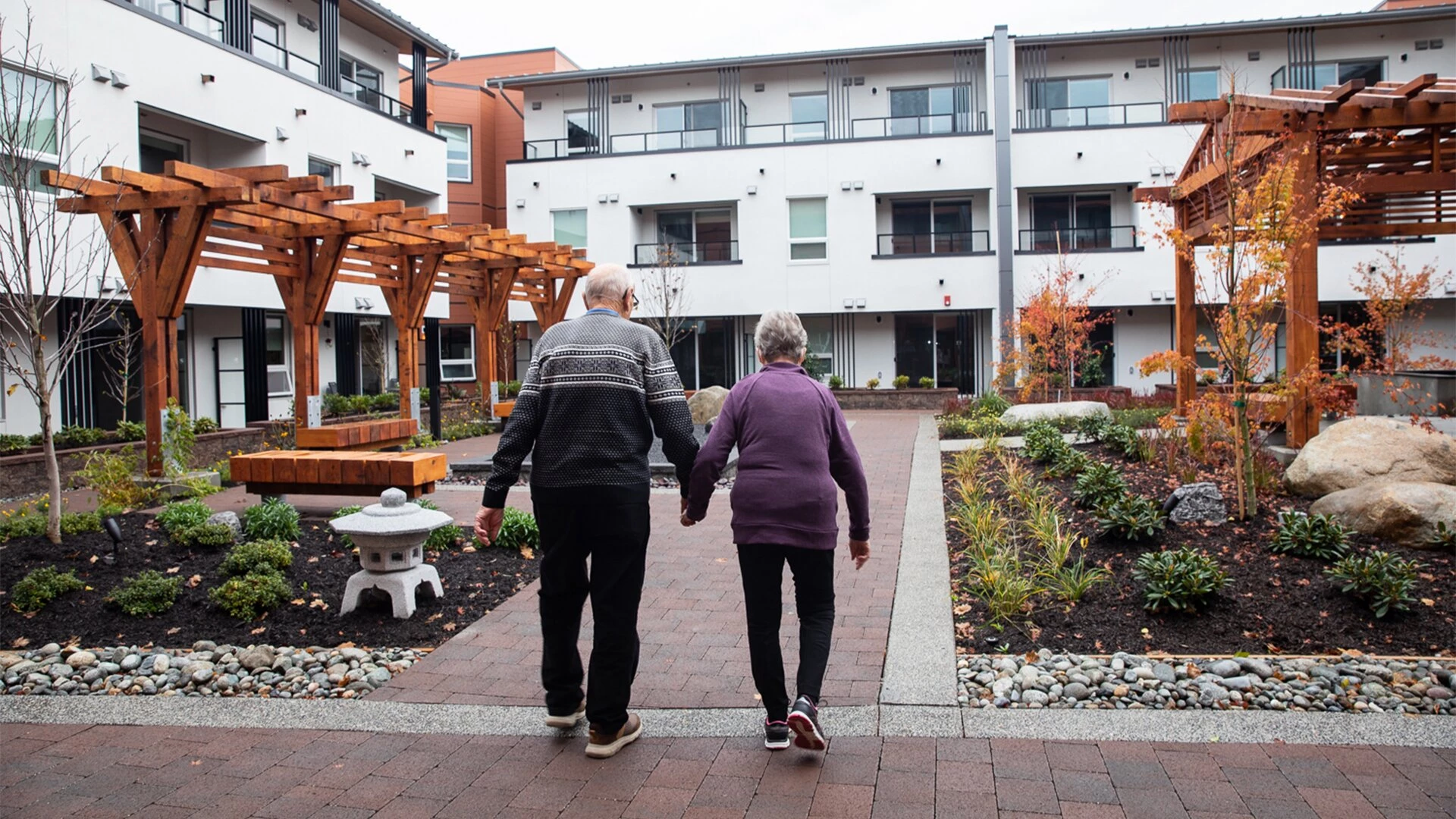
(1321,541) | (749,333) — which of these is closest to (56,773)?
(1321,541)

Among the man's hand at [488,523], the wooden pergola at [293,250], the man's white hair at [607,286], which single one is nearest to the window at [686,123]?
the wooden pergola at [293,250]

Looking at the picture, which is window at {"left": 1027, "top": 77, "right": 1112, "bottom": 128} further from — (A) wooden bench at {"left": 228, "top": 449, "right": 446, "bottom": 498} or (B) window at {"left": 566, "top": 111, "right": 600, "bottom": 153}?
(A) wooden bench at {"left": 228, "top": 449, "right": 446, "bottom": 498}

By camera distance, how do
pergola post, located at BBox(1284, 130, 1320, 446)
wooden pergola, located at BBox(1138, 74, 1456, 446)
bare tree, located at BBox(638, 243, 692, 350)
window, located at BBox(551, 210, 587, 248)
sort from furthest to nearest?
window, located at BBox(551, 210, 587, 248) < bare tree, located at BBox(638, 243, 692, 350) < wooden pergola, located at BBox(1138, 74, 1456, 446) < pergola post, located at BBox(1284, 130, 1320, 446)

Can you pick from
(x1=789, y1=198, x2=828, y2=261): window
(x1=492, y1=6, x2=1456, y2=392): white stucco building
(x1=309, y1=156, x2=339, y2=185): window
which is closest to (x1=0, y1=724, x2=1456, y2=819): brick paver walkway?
(x1=309, y1=156, x2=339, y2=185): window

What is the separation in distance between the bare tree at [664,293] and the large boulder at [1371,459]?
65.3 ft

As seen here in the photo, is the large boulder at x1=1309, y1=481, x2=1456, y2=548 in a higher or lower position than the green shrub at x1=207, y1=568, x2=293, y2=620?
higher

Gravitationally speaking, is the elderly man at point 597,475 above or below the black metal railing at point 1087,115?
below

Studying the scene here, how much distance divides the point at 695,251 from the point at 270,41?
39.7ft

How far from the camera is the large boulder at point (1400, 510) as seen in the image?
6.36 m

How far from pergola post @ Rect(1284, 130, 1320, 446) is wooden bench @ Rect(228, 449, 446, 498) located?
766 centimetres

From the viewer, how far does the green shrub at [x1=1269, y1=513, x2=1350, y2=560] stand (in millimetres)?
6145

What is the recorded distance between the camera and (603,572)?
157 inches

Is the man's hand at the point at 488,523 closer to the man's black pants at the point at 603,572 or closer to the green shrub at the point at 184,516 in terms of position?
the man's black pants at the point at 603,572

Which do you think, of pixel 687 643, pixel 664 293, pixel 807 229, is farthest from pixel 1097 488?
pixel 807 229
